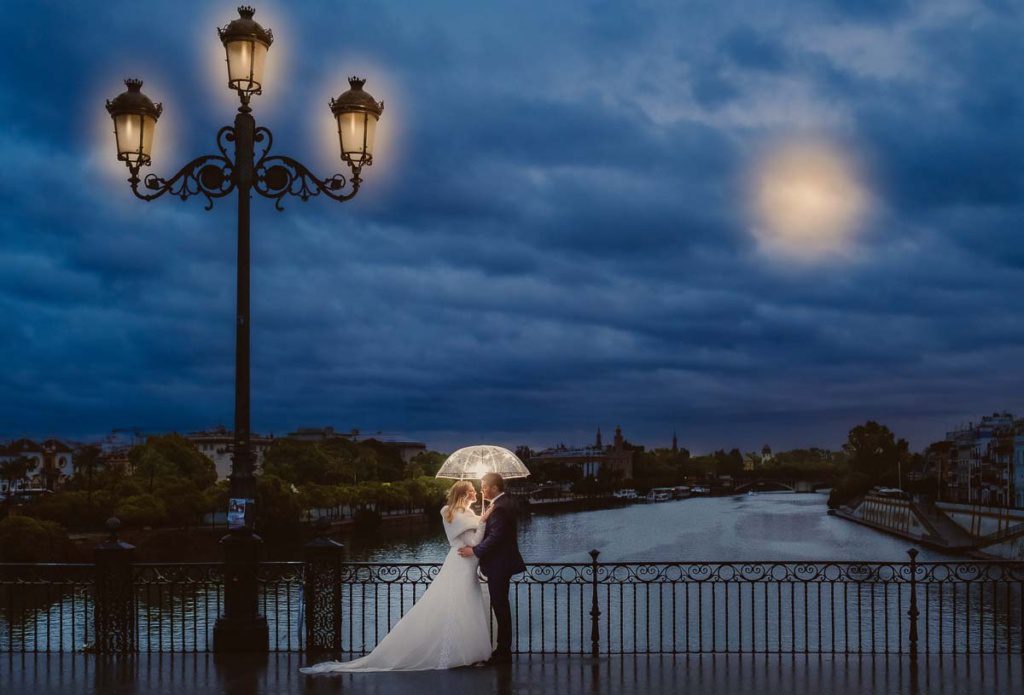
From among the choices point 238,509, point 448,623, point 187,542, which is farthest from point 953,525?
point 238,509

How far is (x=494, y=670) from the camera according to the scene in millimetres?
11070

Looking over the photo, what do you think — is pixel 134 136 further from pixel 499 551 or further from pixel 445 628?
pixel 445 628

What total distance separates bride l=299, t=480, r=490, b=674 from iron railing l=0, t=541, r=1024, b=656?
0.54 metres

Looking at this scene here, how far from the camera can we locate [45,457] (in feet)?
542

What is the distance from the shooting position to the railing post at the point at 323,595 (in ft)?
39.8

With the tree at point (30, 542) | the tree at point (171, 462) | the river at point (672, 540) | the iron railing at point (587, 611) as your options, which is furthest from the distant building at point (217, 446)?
the iron railing at point (587, 611)

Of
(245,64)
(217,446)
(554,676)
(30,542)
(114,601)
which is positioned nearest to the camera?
(554,676)

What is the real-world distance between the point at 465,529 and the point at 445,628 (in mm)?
1055

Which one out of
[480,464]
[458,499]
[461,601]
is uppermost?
[480,464]

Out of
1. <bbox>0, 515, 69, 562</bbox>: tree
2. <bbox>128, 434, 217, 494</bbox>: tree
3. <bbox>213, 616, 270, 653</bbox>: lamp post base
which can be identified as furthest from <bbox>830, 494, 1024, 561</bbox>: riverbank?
<bbox>213, 616, 270, 653</bbox>: lamp post base

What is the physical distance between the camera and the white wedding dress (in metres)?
11.1

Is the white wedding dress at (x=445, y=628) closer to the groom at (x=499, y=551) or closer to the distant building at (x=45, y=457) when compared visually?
the groom at (x=499, y=551)

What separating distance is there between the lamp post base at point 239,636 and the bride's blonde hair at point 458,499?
8.76 feet

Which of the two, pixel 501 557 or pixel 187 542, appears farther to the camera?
pixel 187 542
